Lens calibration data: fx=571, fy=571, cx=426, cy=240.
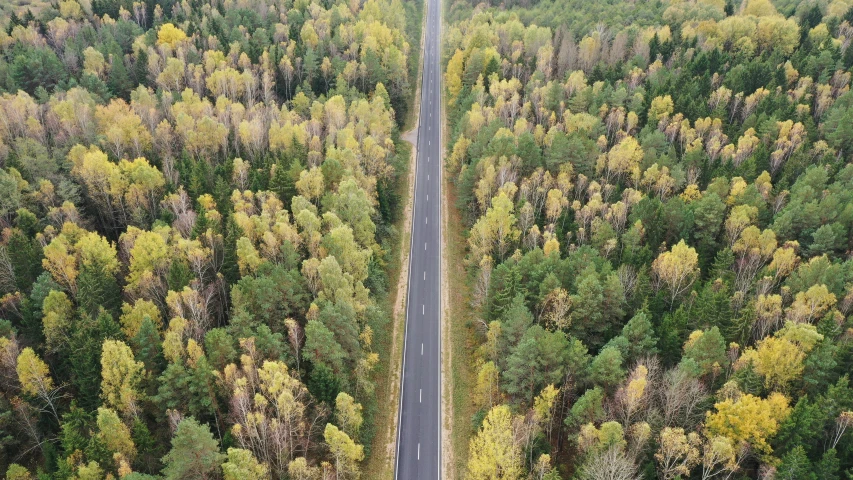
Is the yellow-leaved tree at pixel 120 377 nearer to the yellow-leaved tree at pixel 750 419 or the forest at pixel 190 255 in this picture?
the forest at pixel 190 255

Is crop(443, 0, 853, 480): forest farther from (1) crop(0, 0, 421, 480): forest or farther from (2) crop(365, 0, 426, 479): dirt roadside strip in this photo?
(1) crop(0, 0, 421, 480): forest

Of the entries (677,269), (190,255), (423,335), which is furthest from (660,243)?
(190,255)

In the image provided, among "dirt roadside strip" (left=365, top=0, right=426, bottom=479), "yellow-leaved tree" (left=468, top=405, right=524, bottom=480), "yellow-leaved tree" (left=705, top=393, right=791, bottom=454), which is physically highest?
"yellow-leaved tree" (left=705, top=393, right=791, bottom=454)

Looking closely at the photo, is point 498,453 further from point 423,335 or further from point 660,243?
point 660,243

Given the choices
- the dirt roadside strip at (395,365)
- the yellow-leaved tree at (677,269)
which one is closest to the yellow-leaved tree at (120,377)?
the dirt roadside strip at (395,365)

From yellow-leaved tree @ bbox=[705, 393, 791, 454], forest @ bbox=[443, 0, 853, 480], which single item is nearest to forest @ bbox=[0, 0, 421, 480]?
forest @ bbox=[443, 0, 853, 480]
